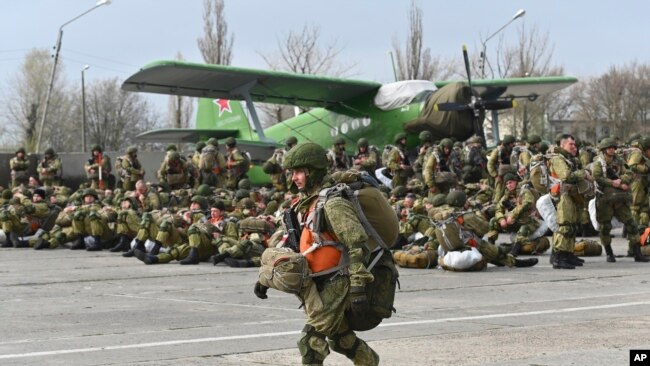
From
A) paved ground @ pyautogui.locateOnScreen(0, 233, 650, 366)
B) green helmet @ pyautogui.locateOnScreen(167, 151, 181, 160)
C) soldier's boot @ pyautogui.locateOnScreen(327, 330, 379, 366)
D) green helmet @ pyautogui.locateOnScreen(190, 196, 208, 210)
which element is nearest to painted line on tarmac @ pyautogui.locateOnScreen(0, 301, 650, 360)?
paved ground @ pyautogui.locateOnScreen(0, 233, 650, 366)

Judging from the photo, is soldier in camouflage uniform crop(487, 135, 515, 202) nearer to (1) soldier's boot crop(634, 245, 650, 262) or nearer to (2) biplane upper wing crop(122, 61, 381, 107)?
(1) soldier's boot crop(634, 245, 650, 262)

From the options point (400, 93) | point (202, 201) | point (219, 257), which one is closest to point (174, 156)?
point (202, 201)

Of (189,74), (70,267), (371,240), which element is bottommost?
(70,267)

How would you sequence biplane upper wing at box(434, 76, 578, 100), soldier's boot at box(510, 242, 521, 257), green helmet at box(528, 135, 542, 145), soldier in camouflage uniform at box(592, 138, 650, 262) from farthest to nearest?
biplane upper wing at box(434, 76, 578, 100), green helmet at box(528, 135, 542, 145), soldier's boot at box(510, 242, 521, 257), soldier in camouflage uniform at box(592, 138, 650, 262)

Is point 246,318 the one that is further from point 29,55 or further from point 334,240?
point 29,55

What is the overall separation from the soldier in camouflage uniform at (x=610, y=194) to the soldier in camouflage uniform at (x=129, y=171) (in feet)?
38.3

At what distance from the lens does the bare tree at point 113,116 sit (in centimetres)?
8412

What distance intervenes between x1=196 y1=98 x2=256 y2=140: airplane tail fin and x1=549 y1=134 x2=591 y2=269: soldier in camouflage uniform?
22206mm

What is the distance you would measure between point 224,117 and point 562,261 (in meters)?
25.6

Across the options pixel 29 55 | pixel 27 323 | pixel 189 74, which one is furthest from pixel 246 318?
pixel 29 55

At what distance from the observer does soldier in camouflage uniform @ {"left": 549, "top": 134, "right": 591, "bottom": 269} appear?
1462 centimetres

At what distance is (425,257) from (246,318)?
5.36m

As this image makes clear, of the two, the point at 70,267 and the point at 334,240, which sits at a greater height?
the point at 334,240

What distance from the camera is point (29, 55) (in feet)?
267
